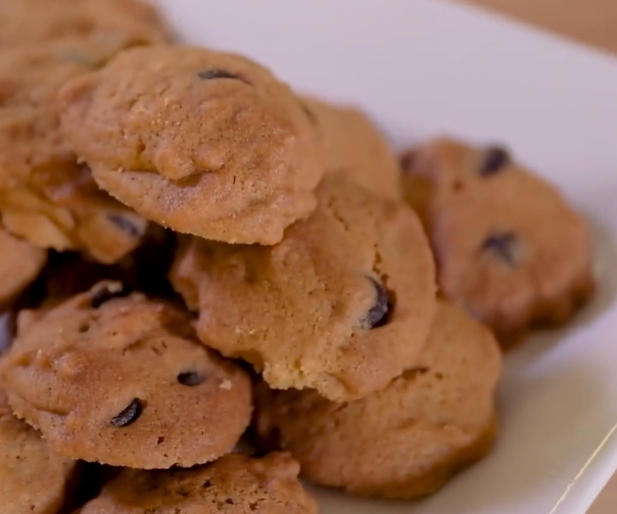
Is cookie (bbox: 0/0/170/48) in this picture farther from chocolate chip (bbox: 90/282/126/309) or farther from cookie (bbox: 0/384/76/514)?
Result: cookie (bbox: 0/384/76/514)

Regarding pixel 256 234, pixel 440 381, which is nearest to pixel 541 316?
pixel 440 381

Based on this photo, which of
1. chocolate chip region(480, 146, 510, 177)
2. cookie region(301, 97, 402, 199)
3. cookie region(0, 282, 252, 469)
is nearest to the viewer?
cookie region(0, 282, 252, 469)

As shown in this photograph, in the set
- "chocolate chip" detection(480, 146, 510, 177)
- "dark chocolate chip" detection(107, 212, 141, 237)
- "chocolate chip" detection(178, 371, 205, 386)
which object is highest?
"chocolate chip" detection(480, 146, 510, 177)

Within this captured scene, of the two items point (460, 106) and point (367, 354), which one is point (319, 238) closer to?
point (367, 354)

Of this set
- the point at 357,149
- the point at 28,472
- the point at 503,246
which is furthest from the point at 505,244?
the point at 28,472

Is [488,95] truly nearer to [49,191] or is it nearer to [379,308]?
[379,308]

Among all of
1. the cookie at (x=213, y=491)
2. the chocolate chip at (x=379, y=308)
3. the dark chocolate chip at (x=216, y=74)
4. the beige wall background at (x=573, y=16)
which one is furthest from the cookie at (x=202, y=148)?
the beige wall background at (x=573, y=16)

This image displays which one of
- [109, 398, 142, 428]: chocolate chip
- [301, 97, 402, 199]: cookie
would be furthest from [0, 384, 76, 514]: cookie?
[301, 97, 402, 199]: cookie
